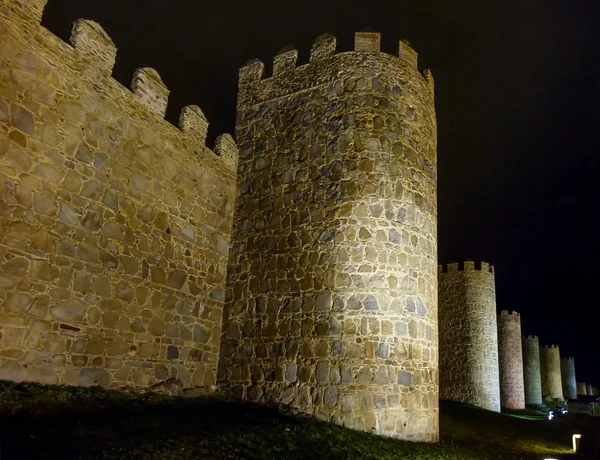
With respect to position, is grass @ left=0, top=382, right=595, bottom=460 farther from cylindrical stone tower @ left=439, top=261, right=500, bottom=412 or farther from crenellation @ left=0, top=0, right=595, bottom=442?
cylindrical stone tower @ left=439, top=261, right=500, bottom=412

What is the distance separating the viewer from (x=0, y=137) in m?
6.50

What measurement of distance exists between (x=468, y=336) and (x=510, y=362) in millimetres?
9201

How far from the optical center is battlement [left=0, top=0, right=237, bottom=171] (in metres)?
7.09

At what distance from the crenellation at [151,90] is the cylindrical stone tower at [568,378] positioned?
56555 mm

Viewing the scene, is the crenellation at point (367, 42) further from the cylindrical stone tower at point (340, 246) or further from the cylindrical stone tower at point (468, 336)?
the cylindrical stone tower at point (468, 336)

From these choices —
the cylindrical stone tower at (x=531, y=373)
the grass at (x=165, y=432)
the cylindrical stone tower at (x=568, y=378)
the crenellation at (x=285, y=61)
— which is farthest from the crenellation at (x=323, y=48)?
the cylindrical stone tower at (x=568, y=378)

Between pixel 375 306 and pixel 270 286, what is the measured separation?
2.09m

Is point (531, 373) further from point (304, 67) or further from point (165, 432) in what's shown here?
point (165, 432)

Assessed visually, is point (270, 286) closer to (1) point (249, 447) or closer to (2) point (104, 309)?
(2) point (104, 309)

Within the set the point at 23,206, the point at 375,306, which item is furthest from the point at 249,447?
the point at 23,206

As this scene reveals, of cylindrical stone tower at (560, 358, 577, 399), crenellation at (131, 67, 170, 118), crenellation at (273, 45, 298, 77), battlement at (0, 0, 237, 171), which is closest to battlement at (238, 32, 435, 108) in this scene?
crenellation at (273, 45, 298, 77)

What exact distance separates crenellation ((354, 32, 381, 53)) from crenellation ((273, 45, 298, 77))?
55.6 inches

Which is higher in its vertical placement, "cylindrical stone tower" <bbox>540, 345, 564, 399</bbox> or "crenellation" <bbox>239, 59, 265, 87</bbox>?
"crenellation" <bbox>239, 59, 265, 87</bbox>

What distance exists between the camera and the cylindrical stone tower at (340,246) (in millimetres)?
8367
